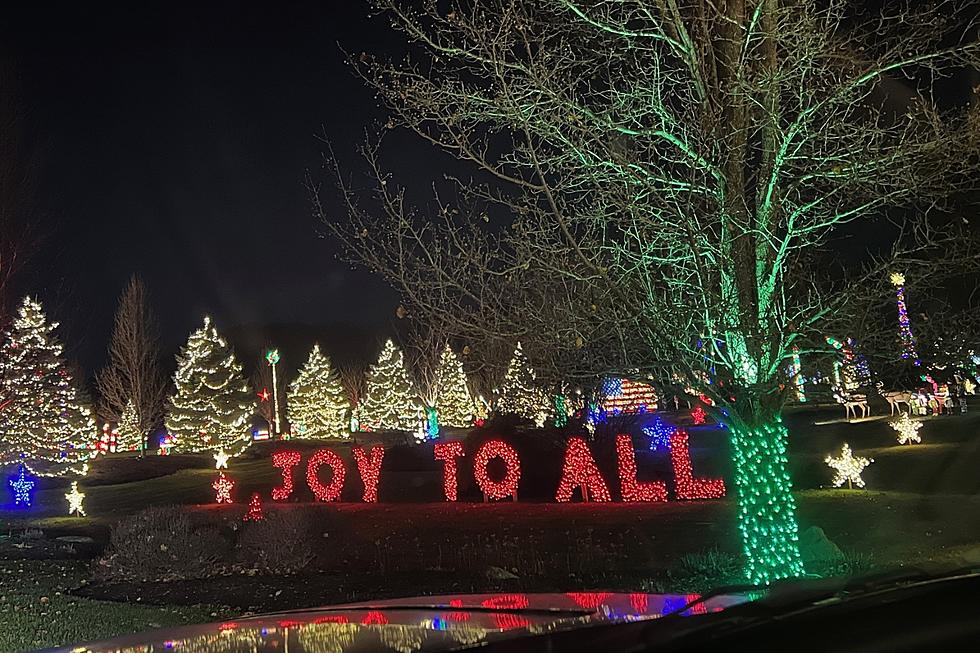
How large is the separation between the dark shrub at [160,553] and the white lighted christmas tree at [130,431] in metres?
35.7

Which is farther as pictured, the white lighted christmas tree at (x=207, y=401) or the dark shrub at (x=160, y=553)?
the white lighted christmas tree at (x=207, y=401)

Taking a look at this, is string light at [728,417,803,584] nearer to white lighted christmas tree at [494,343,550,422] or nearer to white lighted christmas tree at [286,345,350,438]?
white lighted christmas tree at [494,343,550,422]

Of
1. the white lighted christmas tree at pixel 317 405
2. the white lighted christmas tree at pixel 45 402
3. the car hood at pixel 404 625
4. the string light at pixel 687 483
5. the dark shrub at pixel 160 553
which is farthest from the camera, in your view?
the white lighted christmas tree at pixel 317 405

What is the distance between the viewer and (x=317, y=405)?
56969 mm

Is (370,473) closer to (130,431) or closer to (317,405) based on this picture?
(130,431)

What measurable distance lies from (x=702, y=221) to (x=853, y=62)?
5.64ft

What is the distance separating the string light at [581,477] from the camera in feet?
53.5

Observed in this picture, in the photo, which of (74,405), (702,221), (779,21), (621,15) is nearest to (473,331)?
(702,221)

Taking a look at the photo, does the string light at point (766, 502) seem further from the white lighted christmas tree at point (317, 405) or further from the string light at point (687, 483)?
the white lighted christmas tree at point (317, 405)

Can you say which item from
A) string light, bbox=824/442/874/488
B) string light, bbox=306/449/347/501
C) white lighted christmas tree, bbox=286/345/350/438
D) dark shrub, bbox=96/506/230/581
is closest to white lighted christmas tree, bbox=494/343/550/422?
string light, bbox=306/449/347/501

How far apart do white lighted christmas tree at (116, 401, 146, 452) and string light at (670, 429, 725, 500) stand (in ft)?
118

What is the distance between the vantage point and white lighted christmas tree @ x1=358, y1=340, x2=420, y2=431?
57.3 metres

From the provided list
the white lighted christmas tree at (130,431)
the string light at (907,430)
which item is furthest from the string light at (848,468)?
the white lighted christmas tree at (130,431)

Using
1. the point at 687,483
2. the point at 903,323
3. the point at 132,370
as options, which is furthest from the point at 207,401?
the point at 903,323
